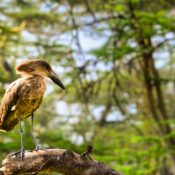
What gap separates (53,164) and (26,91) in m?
0.59

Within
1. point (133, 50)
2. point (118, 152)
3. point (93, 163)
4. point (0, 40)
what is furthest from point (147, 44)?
point (93, 163)

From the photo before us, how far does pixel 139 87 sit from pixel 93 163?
1207cm

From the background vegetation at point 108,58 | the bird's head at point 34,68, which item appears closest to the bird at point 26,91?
the bird's head at point 34,68

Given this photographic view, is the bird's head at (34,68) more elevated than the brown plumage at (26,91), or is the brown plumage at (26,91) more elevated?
the bird's head at (34,68)

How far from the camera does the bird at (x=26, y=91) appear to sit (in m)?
3.91

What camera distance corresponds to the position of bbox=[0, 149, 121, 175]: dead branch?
4008 millimetres

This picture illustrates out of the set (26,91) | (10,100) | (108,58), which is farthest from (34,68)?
(108,58)

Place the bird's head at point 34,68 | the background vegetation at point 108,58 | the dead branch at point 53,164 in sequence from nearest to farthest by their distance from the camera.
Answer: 1. the bird's head at point 34,68
2. the dead branch at point 53,164
3. the background vegetation at point 108,58

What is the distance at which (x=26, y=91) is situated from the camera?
3955mm

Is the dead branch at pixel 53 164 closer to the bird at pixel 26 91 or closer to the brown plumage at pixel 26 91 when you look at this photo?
the bird at pixel 26 91

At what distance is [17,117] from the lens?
4.07 metres

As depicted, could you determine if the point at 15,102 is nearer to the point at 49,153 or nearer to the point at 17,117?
the point at 17,117

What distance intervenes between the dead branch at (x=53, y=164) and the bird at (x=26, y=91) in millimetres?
69

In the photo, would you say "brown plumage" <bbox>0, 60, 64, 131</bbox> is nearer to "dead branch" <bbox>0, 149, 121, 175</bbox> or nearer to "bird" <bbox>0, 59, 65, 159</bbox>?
"bird" <bbox>0, 59, 65, 159</bbox>
